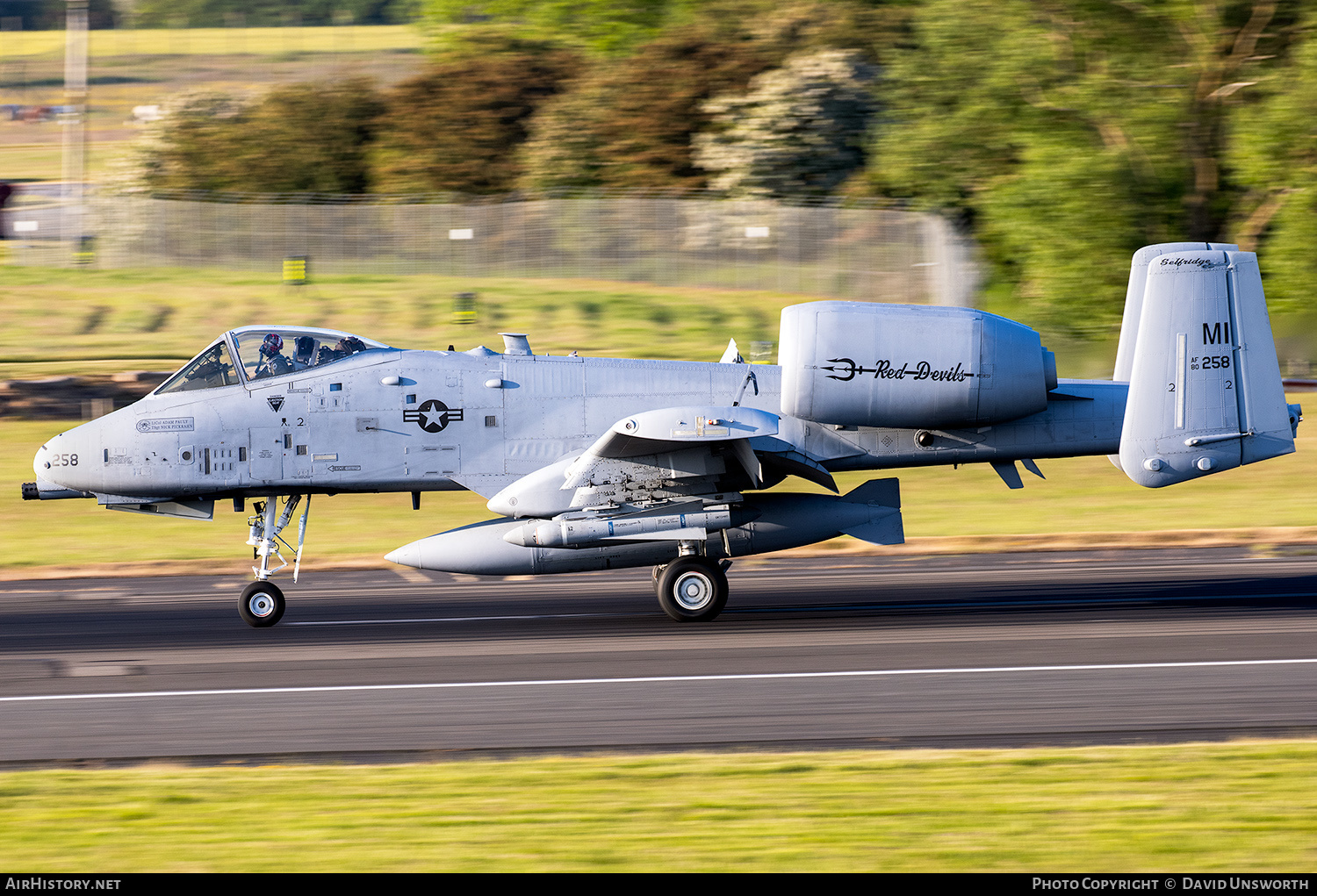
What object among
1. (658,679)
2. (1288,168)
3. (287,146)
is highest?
(287,146)

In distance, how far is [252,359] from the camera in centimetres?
1484

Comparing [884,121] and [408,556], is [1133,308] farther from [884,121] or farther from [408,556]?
[884,121]

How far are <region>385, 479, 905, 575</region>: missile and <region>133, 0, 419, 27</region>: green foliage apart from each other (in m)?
113

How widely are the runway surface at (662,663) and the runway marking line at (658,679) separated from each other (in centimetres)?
4

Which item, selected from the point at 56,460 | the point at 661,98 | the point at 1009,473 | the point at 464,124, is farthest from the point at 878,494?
the point at 464,124

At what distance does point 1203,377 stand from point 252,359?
32.6 ft

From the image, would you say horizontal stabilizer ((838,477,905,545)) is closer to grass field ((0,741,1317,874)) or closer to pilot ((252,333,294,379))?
grass field ((0,741,1317,874))

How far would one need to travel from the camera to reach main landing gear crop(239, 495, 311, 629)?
576 inches

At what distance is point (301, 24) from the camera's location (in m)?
A: 124

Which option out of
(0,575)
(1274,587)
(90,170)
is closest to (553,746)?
(1274,587)

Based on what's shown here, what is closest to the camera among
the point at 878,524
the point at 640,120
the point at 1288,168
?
the point at 878,524

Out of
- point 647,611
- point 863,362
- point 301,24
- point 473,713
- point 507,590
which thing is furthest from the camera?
point 301,24

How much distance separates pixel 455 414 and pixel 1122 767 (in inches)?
327

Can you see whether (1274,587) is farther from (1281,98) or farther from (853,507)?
(1281,98)
